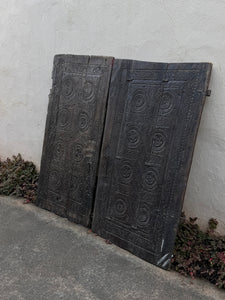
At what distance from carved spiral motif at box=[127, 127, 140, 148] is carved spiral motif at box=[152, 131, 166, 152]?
0.56ft

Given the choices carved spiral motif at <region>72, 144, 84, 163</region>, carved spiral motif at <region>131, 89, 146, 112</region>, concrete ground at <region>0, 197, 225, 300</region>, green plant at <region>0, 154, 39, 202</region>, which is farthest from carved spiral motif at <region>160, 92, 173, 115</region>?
green plant at <region>0, 154, 39, 202</region>

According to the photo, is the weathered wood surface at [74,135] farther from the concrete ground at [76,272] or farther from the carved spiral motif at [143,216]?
the carved spiral motif at [143,216]

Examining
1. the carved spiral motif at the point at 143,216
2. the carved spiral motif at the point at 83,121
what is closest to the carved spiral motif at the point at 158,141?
the carved spiral motif at the point at 143,216

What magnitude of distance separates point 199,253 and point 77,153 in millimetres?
1673

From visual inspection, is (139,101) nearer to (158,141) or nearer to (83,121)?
(158,141)

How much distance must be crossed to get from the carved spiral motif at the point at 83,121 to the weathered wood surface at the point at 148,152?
0.29 m

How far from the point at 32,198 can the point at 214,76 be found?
270 cm

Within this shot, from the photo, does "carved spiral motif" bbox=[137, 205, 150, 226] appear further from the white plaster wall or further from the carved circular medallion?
the carved circular medallion

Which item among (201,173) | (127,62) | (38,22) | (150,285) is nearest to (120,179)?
(201,173)

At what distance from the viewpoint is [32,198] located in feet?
11.0

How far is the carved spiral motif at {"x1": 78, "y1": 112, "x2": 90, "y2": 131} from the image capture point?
111 inches

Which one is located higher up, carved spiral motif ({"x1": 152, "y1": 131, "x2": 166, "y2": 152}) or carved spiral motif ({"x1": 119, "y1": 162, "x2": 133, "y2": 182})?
carved spiral motif ({"x1": 152, "y1": 131, "x2": 166, "y2": 152})

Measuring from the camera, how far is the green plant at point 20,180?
347 centimetres

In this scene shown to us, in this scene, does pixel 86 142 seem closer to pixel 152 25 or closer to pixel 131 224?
pixel 131 224
